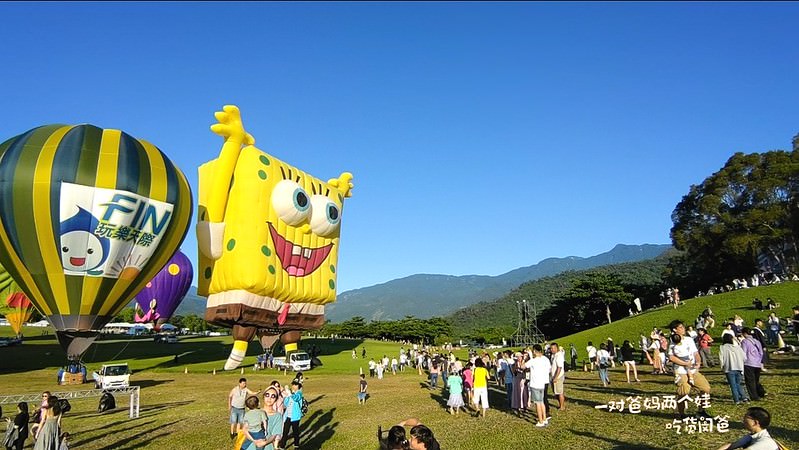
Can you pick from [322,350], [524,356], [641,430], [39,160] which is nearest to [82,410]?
[39,160]

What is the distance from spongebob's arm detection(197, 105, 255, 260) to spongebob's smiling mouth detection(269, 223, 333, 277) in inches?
107

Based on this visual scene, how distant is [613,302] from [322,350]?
34.1m

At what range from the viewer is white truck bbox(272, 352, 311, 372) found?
3084cm

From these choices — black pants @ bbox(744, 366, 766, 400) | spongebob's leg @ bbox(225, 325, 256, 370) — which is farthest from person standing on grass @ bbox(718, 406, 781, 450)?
spongebob's leg @ bbox(225, 325, 256, 370)

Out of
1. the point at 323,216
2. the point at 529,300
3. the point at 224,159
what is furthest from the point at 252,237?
the point at 529,300

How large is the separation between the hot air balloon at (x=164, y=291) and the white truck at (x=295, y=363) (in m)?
10.9

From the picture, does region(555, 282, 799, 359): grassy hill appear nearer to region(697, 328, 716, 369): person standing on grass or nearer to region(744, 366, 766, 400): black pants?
region(697, 328, 716, 369): person standing on grass

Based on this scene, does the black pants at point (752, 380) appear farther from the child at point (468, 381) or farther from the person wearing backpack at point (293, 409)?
the person wearing backpack at point (293, 409)

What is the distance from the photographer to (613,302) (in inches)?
2340

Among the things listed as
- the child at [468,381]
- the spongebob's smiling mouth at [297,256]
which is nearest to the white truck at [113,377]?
the spongebob's smiling mouth at [297,256]

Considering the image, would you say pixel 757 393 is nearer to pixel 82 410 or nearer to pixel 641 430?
pixel 641 430

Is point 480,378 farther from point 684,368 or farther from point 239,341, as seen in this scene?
point 239,341

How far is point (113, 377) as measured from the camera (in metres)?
22.4

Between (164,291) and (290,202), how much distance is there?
15.6 m
